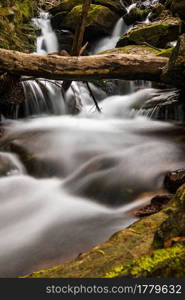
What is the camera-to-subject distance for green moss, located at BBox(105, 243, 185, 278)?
1503 millimetres

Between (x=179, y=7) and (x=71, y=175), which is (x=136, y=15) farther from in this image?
(x=71, y=175)

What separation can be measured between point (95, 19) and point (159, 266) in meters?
16.5

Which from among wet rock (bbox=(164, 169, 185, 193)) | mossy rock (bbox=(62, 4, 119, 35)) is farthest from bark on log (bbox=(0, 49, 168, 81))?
mossy rock (bbox=(62, 4, 119, 35))

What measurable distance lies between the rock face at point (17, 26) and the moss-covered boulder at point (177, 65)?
16.6 ft

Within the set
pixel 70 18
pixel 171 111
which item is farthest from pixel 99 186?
pixel 70 18

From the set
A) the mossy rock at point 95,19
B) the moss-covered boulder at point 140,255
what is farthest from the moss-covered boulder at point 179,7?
the mossy rock at point 95,19

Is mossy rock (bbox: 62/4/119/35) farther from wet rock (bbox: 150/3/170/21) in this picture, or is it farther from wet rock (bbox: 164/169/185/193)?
wet rock (bbox: 164/169/185/193)

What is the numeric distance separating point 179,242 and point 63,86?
7212 millimetres

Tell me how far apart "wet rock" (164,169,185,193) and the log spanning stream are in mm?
180

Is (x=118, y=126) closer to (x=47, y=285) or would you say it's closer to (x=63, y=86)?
(x=63, y=86)

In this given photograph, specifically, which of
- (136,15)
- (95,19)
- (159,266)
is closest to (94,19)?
(95,19)

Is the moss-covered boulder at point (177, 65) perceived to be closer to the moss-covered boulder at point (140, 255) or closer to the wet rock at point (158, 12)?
the moss-covered boulder at point (140, 255)

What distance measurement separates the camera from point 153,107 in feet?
28.1

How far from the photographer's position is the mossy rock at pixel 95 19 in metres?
16.3
